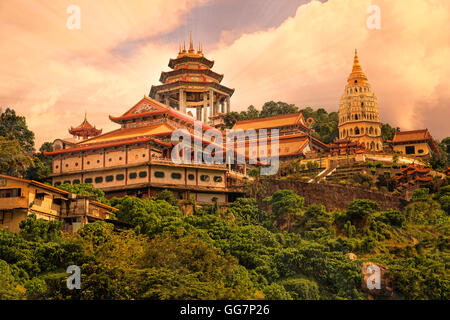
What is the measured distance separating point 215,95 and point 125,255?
222ft

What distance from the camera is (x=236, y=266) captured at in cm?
4388

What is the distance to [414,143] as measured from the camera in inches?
3787

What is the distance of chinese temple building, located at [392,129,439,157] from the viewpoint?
95625 mm

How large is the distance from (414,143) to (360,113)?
354 inches

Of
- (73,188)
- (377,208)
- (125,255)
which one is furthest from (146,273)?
(377,208)

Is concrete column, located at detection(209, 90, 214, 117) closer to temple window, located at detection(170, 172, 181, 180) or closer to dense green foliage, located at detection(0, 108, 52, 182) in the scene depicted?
dense green foliage, located at detection(0, 108, 52, 182)

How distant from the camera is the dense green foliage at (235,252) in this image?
1469 inches

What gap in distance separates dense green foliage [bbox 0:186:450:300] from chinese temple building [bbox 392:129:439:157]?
1257 inches

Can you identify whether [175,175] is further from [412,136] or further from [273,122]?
[412,136]

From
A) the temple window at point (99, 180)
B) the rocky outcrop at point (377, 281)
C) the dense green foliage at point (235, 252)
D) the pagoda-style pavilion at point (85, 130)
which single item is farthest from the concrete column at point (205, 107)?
the rocky outcrop at point (377, 281)

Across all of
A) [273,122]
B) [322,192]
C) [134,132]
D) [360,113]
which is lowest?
[322,192]

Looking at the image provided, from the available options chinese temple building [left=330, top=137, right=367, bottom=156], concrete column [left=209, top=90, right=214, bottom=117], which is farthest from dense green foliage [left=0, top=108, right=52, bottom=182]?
chinese temple building [left=330, top=137, right=367, bottom=156]

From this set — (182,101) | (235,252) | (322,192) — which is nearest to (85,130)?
(182,101)
